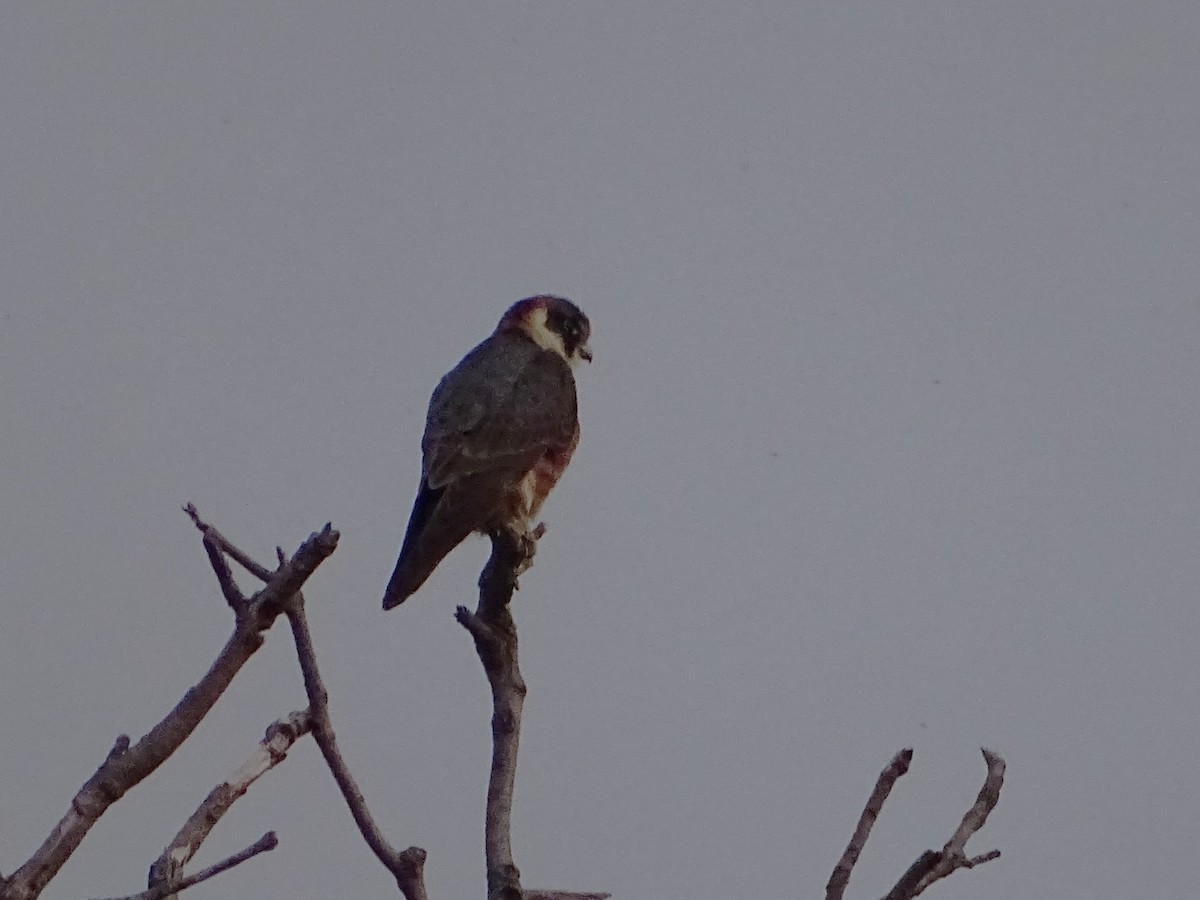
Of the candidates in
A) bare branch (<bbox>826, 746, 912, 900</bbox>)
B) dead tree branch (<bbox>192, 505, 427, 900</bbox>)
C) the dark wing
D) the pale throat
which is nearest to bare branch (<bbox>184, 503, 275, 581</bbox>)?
dead tree branch (<bbox>192, 505, 427, 900</bbox>)

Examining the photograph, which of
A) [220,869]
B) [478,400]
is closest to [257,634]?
[220,869]

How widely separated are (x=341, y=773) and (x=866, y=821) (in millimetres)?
842

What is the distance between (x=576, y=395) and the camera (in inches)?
191

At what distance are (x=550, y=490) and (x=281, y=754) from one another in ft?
7.66

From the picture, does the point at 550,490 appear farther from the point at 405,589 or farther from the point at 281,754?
the point at 281,754

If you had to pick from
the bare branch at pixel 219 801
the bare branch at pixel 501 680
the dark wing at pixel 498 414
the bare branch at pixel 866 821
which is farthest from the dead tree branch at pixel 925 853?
the dark wing at pixel 498 414

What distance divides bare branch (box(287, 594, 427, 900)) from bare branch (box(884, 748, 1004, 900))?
0.75 metres

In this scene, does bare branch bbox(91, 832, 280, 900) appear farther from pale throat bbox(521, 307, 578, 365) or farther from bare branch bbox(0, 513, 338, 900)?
pale throat bbox(521, 307, 578, 365)

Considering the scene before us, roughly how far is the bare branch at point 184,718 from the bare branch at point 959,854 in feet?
3.13

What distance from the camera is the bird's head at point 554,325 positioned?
5.47 meters

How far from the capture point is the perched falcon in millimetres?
3957

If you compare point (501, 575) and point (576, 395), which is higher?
point (576, 395)

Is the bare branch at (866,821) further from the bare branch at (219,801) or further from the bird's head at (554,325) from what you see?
the bird's head at (554,325)

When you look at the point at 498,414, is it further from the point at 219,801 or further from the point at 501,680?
the point at 219,801
